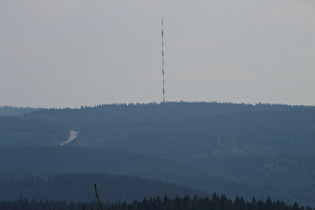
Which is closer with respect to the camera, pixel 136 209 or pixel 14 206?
pixel 136 209

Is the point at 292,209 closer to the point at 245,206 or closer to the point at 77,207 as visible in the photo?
the point at 245,206

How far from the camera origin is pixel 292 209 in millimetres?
154625

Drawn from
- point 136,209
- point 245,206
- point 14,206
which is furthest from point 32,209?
point 245,206

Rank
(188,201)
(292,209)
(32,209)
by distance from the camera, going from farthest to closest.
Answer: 1. (32,209)
2. (188,201)
3. (292,209)

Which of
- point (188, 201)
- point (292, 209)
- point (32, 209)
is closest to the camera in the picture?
point (292, 209)

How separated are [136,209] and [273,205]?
24.0 metres

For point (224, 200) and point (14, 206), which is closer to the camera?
point (224, 200)

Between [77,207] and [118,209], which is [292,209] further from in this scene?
[77,207]

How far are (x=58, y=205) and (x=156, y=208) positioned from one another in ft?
121

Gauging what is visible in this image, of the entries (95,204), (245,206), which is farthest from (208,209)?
(95,204)

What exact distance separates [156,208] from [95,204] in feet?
105

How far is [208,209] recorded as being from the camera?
16000 cm

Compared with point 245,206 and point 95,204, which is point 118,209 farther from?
point 95,204

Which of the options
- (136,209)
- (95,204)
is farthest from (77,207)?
(136,209)
